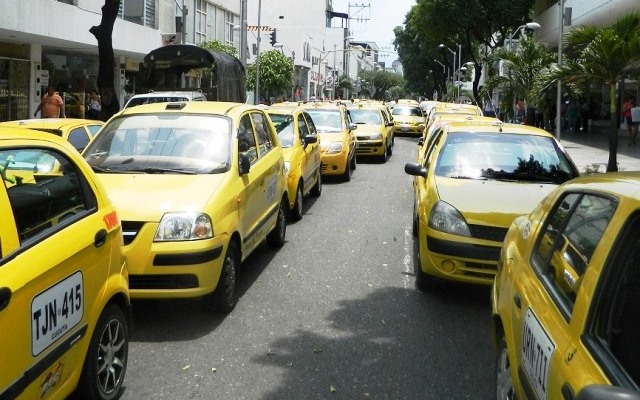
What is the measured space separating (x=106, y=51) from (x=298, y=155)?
765 centimetres

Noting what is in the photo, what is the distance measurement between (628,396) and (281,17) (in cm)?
8244

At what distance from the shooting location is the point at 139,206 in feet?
18.2

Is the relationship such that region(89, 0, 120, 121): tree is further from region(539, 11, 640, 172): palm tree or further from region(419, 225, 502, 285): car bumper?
region(419, 225, 502, 285): car bumper

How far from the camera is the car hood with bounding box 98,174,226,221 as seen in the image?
18.0 ft

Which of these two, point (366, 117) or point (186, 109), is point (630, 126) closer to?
point (366, 117)

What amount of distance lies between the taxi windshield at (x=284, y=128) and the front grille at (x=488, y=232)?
5147 millimetres

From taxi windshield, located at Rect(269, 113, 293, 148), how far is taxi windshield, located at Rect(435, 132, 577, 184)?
3.51 meters

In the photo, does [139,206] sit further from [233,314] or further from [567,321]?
[567,321]

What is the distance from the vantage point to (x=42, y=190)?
371 centimetres

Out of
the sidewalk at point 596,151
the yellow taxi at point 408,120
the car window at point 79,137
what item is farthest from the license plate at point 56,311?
the yellow taxi at point 408,120

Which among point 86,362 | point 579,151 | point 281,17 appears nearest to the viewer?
point 86,362

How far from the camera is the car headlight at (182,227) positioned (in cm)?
545

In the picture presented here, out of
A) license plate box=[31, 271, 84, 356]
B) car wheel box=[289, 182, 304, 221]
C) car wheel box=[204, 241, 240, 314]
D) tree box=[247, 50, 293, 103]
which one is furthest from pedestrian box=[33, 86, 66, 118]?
tree box=[247, 50, 293, 103]

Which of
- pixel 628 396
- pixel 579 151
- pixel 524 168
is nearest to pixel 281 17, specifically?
pixel 579 151
